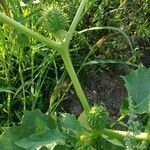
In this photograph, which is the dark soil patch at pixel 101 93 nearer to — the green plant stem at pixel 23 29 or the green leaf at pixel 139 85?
the green leaf at pixel 139 85

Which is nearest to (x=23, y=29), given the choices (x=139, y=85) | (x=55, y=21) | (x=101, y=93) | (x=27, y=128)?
(x=55, y=21)

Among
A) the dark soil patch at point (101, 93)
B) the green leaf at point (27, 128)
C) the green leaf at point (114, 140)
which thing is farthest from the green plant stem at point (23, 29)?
the dark soil patch at point (101, 93)

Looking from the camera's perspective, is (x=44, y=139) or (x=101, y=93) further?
(x=101, y=93)

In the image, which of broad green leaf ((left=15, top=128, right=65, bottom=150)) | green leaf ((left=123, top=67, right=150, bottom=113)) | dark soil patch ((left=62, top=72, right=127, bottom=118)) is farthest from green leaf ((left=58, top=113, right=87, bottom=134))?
dark soil patch ((left=62, top=72, right=127, bottom=118))

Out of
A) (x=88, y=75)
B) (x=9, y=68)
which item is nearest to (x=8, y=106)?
(x=9, y=68)

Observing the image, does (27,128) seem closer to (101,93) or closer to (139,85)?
(139,85)

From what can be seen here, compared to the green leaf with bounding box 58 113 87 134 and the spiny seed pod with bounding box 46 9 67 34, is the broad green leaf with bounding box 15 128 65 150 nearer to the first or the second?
the green leaf with bounding box 58 113 87 134
